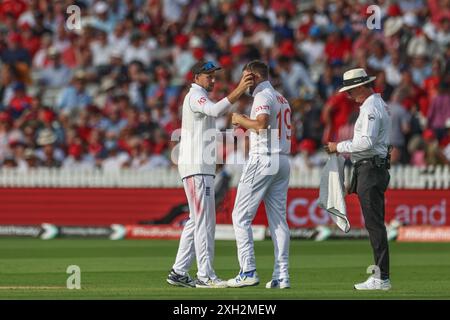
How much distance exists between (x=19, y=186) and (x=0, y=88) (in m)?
4.07

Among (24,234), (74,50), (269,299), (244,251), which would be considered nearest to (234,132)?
(24,234)

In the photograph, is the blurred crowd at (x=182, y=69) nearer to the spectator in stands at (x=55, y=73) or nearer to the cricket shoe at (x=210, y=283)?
the spectator in stands at (x=55, y=73)

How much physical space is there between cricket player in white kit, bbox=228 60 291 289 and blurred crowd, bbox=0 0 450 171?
11.4 metres

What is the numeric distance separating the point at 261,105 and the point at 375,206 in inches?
63.7

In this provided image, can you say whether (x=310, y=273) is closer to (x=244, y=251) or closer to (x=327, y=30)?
(x=244, y=251)

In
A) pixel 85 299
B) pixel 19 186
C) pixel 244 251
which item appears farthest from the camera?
pixel 19 186

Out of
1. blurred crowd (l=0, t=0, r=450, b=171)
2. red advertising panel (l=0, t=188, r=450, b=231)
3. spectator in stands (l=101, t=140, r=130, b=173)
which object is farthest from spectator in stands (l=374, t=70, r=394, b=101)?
spectator in stands (l=101, t=140, r=130, b=173)

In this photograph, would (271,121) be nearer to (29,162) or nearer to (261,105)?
(261,105)

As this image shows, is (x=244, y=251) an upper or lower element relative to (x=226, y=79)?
lower

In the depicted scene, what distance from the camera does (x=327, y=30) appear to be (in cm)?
2864

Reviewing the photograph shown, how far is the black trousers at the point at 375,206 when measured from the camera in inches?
542

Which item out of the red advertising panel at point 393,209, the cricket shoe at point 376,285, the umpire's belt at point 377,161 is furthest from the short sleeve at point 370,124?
the red advertising panel at point 393,209

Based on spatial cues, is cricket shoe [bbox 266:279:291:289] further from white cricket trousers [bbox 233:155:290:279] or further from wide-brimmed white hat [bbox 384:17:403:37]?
wide-brimmed white hat [bbox 384:17:403:37]

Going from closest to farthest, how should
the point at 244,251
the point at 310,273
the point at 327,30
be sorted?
the point at 244,251
the point at 310,273
the point at 327,30
